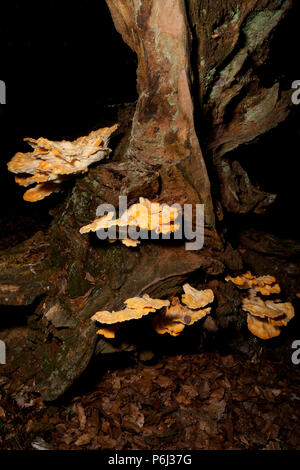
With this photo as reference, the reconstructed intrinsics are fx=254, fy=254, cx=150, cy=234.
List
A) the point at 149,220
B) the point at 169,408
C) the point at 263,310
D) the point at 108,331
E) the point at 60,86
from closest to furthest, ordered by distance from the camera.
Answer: the point at 149,220 < the point at 108,331 < the point at 263,310 < the point at 169,408 < the point at 60,86

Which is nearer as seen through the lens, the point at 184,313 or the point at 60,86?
the point at 184,313

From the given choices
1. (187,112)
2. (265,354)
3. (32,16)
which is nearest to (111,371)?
(265,354)

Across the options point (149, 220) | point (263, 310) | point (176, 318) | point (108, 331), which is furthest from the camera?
point (263, 310)

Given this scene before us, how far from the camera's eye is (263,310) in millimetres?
3324

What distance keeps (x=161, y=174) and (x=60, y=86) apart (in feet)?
15.0

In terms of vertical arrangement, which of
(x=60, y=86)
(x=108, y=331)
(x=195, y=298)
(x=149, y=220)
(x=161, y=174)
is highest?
(x=60, y=86)

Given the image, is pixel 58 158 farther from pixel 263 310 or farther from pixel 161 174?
pixel 263 310

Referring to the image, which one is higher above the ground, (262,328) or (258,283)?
(258,283)

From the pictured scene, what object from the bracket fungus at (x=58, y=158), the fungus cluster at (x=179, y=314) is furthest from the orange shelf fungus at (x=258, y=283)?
the bracket fungus at (x=58, y=158)

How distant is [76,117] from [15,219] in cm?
296

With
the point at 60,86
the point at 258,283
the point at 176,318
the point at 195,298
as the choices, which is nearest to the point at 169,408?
the point at 176,318

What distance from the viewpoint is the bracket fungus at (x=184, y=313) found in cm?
299

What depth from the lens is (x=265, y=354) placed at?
4.63m

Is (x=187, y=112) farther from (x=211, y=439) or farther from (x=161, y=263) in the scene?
(x=211, y=439)
